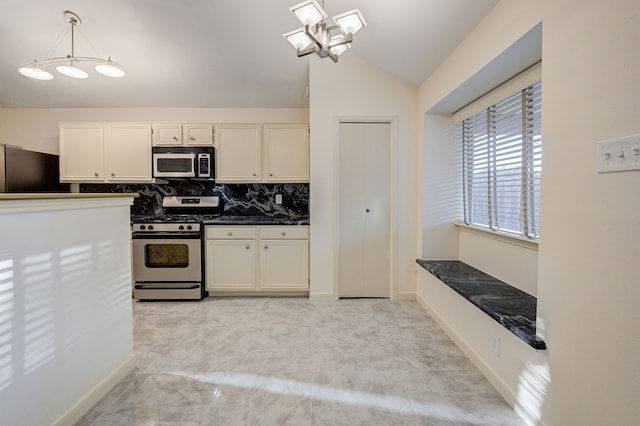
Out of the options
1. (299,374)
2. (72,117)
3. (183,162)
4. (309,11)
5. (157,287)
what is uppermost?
(72,117)

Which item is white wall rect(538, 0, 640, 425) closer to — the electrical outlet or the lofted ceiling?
the electrical outlet

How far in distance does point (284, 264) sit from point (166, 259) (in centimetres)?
134

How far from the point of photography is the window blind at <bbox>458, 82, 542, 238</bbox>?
194 centimetres

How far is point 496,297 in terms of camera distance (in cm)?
194

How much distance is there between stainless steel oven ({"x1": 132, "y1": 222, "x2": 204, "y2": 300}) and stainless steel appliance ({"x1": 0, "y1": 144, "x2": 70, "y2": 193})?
150 centimetres

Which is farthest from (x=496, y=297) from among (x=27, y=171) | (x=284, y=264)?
(x=27, y=171)

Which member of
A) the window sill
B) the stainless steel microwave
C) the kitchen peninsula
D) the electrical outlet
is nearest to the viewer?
the kitchen peninsula

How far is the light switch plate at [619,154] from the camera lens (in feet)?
3.33

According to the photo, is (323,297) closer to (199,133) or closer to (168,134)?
(199,133)

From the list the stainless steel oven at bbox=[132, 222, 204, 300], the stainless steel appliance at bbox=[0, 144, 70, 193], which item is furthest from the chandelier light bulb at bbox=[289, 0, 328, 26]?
the stainless steel appliance at bbox=[0, 144, 70, 193]

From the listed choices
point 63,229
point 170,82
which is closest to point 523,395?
point 63,229

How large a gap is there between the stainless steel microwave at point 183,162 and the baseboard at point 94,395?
220 centimetres

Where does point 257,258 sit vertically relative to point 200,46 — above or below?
below

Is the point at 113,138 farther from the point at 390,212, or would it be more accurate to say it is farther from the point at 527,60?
the point at 527,60
